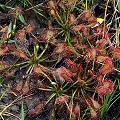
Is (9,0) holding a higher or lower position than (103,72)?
higher

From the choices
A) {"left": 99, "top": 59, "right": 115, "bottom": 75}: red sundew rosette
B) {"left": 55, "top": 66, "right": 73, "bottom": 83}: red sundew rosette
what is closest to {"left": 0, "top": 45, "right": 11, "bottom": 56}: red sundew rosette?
{"left": 55, "top": 66, "right": 73, "bottom": 83}: red sundew rosette

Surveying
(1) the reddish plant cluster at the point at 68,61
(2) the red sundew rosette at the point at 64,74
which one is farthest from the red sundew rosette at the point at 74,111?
(2) the red sundew rosette at the point at 64,74

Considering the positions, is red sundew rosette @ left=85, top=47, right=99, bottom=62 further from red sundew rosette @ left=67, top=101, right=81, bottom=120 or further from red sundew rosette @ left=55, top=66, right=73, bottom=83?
red sundew rosette @ left=67, top=101, right=81, bottom=120

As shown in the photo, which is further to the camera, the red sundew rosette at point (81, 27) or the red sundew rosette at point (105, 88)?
the red sundew rosette at point (81, 27)

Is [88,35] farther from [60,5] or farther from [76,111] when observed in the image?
[76,111]

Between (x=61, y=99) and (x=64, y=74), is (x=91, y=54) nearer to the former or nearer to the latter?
(x=64, y=74)

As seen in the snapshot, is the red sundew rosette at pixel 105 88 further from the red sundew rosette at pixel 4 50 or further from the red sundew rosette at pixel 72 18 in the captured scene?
the red sundew rosette at pixel 4 50

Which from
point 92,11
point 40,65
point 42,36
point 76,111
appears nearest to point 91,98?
point 76,111

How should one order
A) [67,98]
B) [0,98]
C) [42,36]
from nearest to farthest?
[67,98], [0,98], [42,36]

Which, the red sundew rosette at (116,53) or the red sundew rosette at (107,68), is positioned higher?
the red sundew rosette at (116,53)
